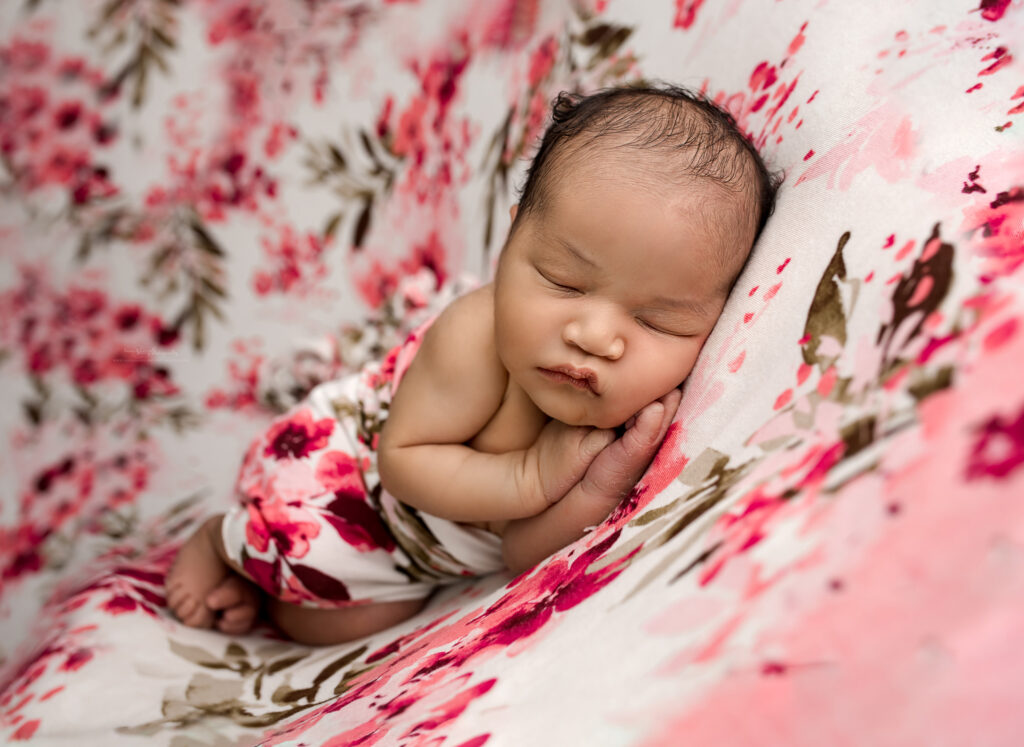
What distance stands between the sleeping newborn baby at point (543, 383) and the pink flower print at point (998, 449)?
38cm

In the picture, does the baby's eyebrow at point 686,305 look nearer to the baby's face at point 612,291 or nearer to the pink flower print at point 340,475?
the baby's face at point 612,291

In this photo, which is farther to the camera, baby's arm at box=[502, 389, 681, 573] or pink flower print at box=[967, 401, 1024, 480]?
baby's arm at box=[502, 389, 681, 573]

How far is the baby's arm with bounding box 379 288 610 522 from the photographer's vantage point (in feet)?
2.88

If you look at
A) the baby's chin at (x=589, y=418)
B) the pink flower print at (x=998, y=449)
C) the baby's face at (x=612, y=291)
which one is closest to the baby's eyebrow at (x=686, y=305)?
the baby's face at (x=612, y=291)

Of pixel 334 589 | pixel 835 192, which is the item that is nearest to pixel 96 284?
pixel 334 589

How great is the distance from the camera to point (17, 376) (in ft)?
5.30

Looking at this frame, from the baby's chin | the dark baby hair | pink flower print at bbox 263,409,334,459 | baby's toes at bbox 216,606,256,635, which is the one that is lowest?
baby's toes at bbox 216,606,256,635

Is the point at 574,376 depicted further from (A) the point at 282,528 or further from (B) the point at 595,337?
(A) the point at 282,528

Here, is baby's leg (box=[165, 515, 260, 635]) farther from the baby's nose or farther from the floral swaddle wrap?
the baby's nose

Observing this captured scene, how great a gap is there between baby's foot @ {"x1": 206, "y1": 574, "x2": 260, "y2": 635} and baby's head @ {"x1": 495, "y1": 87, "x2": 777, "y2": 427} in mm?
593

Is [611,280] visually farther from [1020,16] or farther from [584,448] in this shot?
[1020,16]

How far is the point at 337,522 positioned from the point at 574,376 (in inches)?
18.0

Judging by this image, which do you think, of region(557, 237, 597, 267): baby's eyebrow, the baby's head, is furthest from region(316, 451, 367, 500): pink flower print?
region(557, 237, 597, 267): baby's eyebrow

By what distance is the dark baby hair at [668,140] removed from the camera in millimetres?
781
